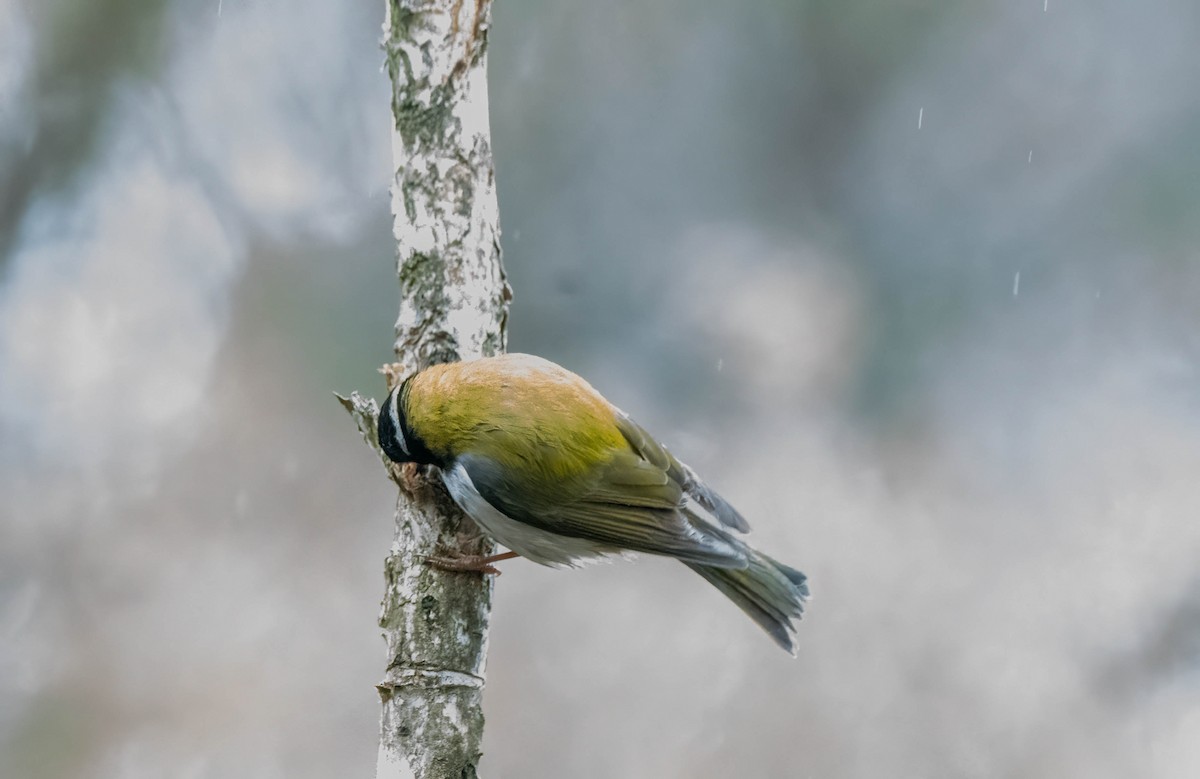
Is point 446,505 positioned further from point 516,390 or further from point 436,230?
point 436,230

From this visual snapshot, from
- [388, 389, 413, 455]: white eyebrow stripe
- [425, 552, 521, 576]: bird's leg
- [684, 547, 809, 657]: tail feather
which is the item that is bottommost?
[425, 552, 521, 576]: bird's leg

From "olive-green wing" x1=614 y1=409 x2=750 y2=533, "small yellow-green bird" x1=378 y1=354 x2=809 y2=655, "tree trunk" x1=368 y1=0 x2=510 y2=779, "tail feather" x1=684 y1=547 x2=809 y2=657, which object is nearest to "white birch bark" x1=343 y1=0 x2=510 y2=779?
"tree trunk" x1=368 y1=0 x2=510 y2=779

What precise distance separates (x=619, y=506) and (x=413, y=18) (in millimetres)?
1482

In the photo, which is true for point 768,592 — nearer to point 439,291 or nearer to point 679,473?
point 679,473

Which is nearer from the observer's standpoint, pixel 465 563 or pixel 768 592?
pixel 465 563

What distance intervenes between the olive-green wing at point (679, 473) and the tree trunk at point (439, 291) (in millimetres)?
442

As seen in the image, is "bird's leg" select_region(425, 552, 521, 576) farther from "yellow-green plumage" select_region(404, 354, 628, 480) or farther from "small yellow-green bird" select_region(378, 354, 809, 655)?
"yellow-green plumage" select_region(404, 354, 628, 480)

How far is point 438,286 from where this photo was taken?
2.79 m

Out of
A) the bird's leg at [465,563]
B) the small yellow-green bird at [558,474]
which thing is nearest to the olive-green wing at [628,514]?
the small yellow-green bird at [558,474]

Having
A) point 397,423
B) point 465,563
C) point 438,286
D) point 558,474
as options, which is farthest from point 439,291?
point 465,563

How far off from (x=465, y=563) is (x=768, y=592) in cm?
91

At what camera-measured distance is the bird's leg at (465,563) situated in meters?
2.55

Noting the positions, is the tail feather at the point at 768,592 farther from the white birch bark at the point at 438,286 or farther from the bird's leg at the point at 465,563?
the white birch bark at the point at 438,286

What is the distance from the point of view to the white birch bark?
8.27 ft
